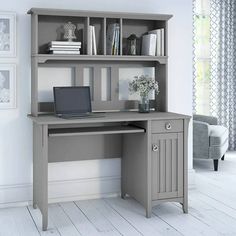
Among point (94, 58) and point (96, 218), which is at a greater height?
point (94, 58)

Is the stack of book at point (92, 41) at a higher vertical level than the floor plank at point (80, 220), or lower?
higher

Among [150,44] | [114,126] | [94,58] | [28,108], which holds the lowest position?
[114,126]

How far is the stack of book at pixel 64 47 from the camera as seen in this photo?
114 inches

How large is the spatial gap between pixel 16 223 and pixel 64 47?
1.10 meters

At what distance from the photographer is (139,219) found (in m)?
2.80

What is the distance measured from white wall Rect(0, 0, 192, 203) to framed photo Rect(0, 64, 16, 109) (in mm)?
38

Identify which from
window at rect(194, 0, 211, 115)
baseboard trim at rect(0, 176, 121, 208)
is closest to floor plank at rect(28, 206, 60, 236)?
baseboard trim at rect(0, 176, 121, 208)

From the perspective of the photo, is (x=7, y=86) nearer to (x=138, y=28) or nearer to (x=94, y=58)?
(x=94, y=58)

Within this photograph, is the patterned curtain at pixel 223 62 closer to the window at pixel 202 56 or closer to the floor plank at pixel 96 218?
the window at pixel 202 56

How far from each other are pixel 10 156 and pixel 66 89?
576mm

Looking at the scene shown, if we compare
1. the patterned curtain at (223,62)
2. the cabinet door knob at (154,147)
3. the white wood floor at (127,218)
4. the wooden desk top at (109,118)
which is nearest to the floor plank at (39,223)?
the white wood floor at (127,218)

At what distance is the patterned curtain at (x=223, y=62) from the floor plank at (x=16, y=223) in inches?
110

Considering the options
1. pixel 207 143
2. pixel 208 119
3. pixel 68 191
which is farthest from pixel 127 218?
pixel 208 119

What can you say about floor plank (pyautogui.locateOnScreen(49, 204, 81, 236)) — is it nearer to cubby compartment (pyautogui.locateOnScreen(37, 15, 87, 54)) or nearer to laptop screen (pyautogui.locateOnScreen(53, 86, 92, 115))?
laptop screen (pyautogui.locateOnScreen(53, 86, 92, 115))
